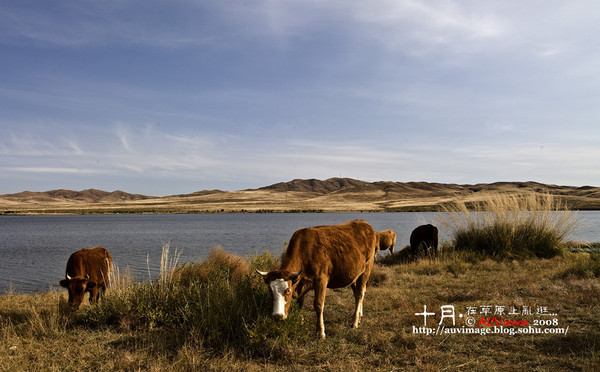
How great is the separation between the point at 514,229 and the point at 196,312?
11.9m

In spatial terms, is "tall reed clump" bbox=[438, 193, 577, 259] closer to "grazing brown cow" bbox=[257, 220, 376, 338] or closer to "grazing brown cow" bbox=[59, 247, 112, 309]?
"grazing brown cow" bbox=[257, 220, 376, 338]

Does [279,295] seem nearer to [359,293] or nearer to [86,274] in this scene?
[359,293]

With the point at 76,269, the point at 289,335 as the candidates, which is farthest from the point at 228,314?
the point at 76,269

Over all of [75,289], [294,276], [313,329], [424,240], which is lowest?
[313,329]

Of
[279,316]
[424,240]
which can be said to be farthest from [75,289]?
[424,240]

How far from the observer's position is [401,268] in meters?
12.8

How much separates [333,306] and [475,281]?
4336 millimetres

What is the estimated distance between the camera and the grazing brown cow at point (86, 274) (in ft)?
25.4

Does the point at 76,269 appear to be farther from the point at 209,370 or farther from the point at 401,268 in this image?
the point at 401,268

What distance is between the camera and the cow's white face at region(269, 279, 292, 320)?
5.16 metres

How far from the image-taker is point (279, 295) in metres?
5.19

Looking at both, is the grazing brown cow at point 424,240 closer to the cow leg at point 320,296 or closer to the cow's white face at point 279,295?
the cow leg at point 320,296

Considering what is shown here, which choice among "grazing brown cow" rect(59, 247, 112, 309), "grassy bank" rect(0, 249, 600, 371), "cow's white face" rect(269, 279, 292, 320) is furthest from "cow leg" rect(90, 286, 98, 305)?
"cow's white face" rect(269, 279, 292, 320)

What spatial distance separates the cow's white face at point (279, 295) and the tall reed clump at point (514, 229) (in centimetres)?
1047
